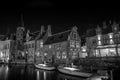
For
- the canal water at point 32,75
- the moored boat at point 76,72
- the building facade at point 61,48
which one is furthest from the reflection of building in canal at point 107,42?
the canal water at point 32,75

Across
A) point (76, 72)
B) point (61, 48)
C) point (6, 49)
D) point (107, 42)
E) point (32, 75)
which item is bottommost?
point (32, 75)

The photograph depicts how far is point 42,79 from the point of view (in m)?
22.0

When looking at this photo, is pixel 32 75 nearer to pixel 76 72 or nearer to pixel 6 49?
pixel 76 72

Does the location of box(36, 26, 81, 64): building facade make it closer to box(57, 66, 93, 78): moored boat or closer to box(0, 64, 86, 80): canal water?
box(57, 66, 93, 78): moored boat

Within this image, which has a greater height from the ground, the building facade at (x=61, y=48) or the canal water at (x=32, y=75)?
the building facade at (x=61, y=48)

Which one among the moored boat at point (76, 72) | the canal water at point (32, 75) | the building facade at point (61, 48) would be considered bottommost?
the canal water at point (32, 75)

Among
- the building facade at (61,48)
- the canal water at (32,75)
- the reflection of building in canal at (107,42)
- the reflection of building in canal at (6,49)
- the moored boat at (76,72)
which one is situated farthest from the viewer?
the reflection of building in canal at (6,49)

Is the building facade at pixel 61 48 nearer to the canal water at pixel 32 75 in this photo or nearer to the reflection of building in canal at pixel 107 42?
the reflection of building in canal at pixel 107 42

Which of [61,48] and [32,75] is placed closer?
[32,75]

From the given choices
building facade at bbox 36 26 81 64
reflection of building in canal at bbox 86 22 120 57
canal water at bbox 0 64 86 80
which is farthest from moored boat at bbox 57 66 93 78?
building facade at bbox 36 26 81 64

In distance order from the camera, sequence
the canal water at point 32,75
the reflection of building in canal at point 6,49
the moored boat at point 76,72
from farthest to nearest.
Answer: the reflection of building in canal at point 6,49
the canal water at point 32,75
the moored boat at point 76,72

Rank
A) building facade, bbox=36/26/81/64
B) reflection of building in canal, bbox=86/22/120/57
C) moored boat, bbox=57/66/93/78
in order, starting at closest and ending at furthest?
1. moored boat, bbox=57/66/93/78
2. reflection of building in canal, bbox=86/22/120/57
3. building facade, bbox=36/26/81/64

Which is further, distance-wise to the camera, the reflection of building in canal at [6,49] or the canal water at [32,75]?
the reflection of building in canal at [6,49]

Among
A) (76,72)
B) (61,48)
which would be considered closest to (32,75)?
(76,72)
